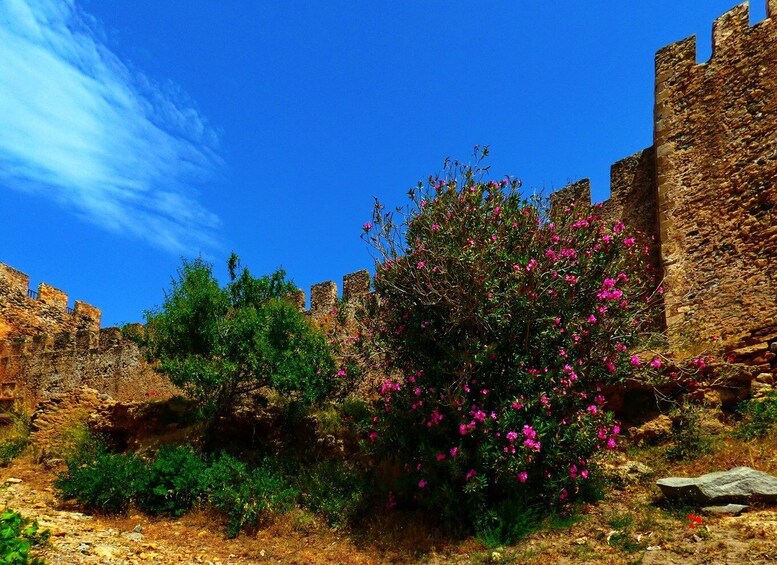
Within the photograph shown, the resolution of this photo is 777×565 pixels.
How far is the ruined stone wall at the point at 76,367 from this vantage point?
2148 cm

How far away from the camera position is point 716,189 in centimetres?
1272

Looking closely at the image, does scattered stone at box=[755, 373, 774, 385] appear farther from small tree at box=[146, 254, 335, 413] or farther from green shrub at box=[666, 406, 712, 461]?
small tree at box=[146, 254, 335, 413]

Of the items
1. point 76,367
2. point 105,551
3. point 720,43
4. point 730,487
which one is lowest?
point 105,551

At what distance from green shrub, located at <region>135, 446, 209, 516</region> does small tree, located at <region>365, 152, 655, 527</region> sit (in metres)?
3.75

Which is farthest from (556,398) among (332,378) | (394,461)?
(332,378)

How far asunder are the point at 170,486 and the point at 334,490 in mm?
3330

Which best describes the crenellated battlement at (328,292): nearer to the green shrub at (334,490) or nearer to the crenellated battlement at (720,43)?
the green shrub at (334,490)

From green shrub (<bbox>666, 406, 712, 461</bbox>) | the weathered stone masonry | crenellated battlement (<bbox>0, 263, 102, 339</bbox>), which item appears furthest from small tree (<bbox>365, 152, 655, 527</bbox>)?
crenellated battlement (<bbox>0, 263, 102, 339</bbox>)

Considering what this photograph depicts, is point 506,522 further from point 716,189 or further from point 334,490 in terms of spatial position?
point 716,189

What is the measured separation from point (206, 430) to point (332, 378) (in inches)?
146

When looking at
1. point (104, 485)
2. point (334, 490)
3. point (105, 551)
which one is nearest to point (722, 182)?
point (334, 490)

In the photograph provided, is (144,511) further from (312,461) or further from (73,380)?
(73,380)

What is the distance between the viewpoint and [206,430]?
552 inches

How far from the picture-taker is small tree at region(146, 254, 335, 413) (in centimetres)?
1269
